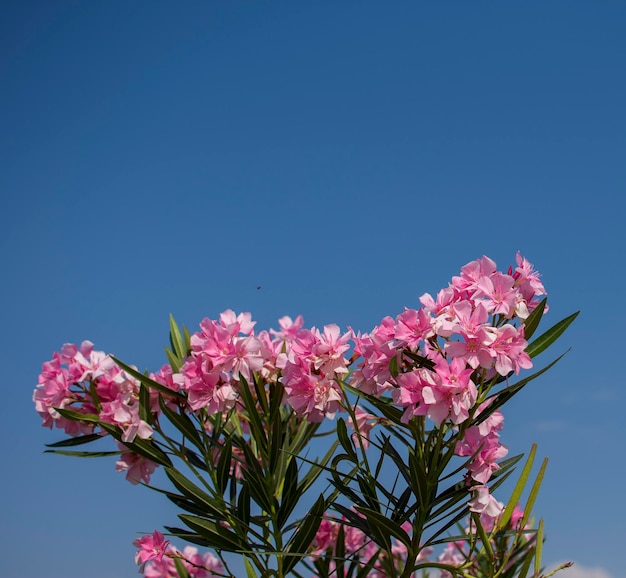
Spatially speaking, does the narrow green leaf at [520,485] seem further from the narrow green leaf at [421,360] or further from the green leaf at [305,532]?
the green leaf at [305,532]

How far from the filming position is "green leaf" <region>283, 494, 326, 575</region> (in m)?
2.11

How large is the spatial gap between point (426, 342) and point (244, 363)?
60 cm

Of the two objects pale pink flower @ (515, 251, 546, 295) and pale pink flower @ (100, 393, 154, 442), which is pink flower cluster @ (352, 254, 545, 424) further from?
pale pink flower @ (100, 393, 154, 442)

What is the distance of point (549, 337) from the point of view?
1.90 metres

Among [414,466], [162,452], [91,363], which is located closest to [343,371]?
[414,466]

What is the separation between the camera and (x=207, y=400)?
7.16ft

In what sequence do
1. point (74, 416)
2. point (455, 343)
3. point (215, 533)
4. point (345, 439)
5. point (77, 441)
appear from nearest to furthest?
point (455, 343) < point (345, 439) < point (215, 533) < point (74, 416) < point (77, 441)

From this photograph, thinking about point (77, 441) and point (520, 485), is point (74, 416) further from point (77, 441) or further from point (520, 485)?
point (520, 485)

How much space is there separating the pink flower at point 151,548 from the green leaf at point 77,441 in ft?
1.34

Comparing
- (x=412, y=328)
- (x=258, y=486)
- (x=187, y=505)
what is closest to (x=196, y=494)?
(x=187, y=505)

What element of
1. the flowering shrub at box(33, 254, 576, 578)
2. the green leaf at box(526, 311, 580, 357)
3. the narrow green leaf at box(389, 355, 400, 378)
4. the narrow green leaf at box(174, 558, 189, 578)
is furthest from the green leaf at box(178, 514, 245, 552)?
the green leaf at box(526, 311, 580, 357)

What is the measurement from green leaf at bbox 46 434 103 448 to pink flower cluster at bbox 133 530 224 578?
40 centimetres

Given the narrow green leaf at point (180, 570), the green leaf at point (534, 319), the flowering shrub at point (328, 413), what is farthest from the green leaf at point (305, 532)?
the narrow green leaf at point (180, 570)

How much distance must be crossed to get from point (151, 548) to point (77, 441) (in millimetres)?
486
